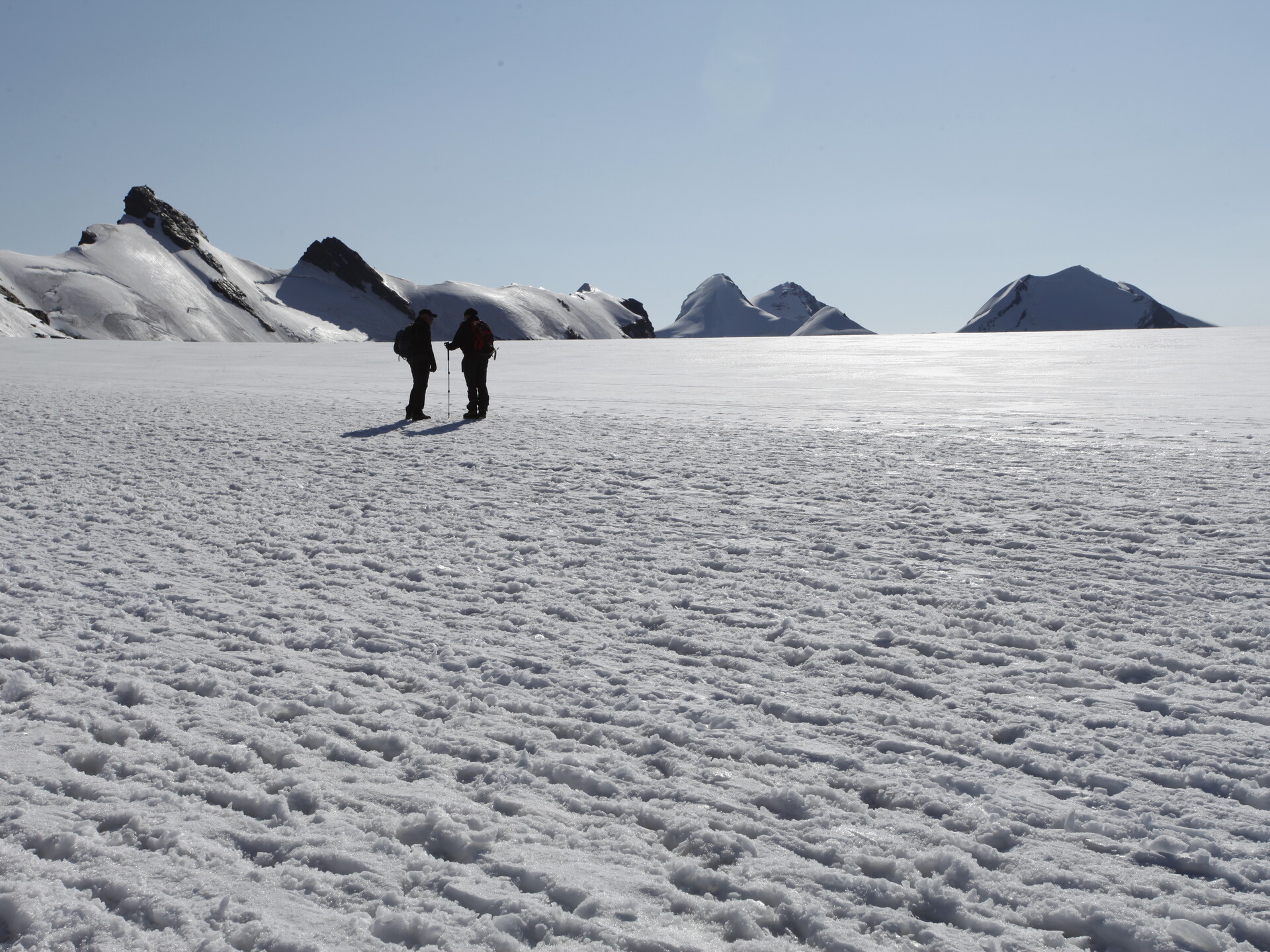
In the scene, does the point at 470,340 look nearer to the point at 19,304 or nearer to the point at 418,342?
the point at 418,342

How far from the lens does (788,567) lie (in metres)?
5.76

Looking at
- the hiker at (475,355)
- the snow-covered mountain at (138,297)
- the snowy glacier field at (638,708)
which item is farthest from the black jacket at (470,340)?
the snow-covered mountain at (138,297)

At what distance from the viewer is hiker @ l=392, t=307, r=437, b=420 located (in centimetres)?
1399

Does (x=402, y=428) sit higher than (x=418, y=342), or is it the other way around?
(x=418, y=342)

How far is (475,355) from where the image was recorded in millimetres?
13914

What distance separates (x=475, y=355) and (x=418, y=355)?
974 mm

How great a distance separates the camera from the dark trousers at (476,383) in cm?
1400

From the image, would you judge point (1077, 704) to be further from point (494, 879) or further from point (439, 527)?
point (439, 527)

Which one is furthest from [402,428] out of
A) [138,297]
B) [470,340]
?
[138,297]

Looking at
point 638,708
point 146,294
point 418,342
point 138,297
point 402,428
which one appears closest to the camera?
point 638,708

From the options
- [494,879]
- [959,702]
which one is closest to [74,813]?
[494,879]

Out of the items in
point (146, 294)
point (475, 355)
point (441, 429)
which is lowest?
point (441, 429)

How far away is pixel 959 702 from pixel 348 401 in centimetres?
1543

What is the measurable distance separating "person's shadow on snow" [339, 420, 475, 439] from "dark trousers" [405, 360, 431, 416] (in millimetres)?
219
